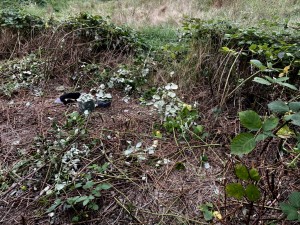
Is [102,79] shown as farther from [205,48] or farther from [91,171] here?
[91,171]

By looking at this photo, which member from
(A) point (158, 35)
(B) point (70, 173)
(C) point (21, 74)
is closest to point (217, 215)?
A: (B) point (70, 173)

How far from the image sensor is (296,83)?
7.63 feet

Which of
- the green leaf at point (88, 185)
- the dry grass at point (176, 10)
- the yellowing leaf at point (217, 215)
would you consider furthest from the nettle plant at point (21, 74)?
the yellowing leaf at point (217, 215)

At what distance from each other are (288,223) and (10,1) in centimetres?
656

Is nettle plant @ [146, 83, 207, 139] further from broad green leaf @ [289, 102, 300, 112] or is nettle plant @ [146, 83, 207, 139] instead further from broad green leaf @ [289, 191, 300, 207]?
broad green leaf @ [289, 102, 300, 112]

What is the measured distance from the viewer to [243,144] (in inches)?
36.4

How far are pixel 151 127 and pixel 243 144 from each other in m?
1.55

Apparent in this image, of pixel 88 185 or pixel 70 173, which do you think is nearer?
pixel 88 185

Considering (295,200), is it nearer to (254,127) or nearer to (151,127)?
(254,127)

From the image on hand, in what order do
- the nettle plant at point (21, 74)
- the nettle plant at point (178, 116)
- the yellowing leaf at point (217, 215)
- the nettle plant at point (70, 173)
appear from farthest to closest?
the nettle plant at point (21, 74) → the nettle plant at point (178, 116) → the nettle plant at point (70, 173) → the yellowing leaf at point (217, 215)

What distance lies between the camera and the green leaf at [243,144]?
91 cm

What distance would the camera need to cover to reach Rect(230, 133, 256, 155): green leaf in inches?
A: 35.8

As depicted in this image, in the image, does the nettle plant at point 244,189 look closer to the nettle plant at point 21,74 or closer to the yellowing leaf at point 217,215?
the yellowing leaf at point 217,215

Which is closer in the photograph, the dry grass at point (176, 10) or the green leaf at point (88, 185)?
the green leaf at point (88, 185)
